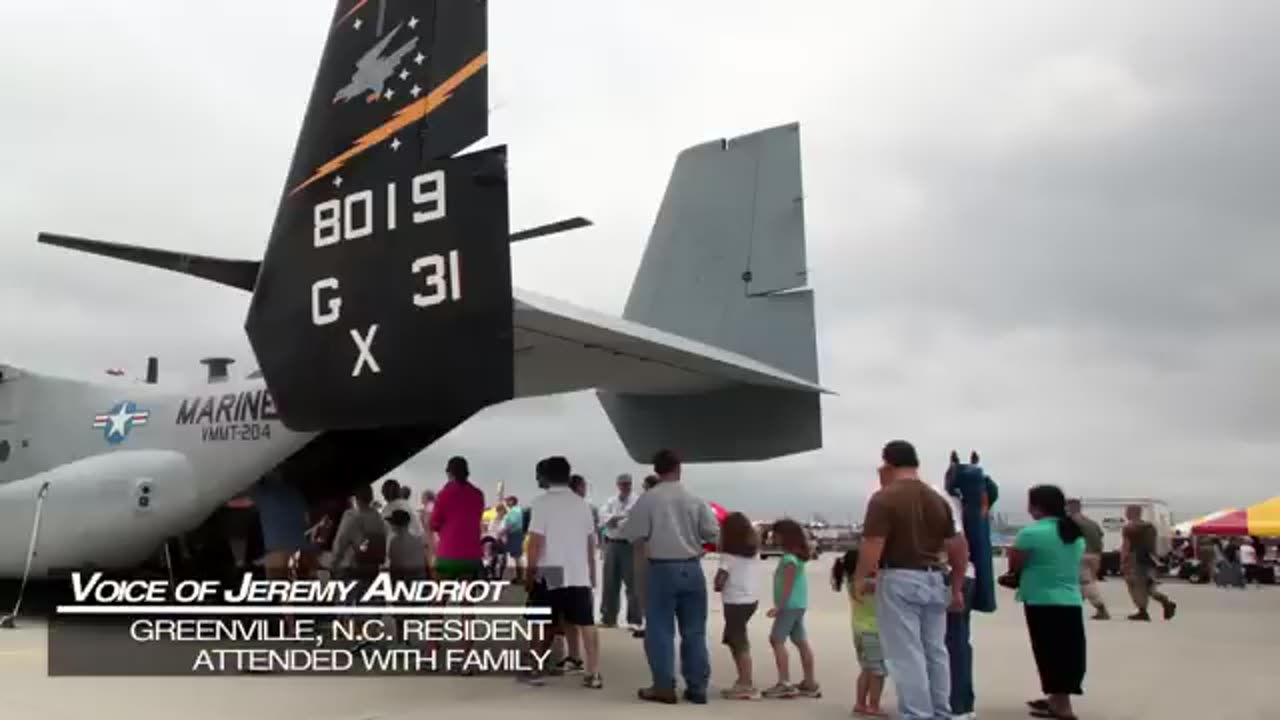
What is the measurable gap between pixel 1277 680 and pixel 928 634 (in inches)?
158

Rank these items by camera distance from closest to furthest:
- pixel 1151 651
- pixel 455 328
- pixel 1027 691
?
pixel 455 328
pixel 1027 691
pixel 1151 651

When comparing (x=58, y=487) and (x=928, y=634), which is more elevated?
(x=58, y=487)

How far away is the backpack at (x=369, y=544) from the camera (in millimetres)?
8219

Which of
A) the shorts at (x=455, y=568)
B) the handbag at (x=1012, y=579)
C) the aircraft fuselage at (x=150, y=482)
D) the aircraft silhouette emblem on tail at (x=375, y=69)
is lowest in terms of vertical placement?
the handbag at (x=1012, y=579)

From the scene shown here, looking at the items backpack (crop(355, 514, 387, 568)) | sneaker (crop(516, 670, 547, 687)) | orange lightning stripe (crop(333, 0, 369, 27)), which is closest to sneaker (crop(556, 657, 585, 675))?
sneaker (crop(516, 670, 547, 687))

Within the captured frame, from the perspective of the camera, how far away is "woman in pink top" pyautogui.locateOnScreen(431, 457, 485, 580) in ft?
23.6

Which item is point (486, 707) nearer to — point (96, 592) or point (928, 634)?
point (928, 634)

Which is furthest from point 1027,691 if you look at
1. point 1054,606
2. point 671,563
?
point 671,563

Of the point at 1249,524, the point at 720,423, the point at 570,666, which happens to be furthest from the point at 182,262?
the point at 1249,524

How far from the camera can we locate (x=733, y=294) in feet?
31.1

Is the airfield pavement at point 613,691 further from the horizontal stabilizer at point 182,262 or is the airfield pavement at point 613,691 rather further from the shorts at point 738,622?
the horizontal stabilizer at point 182,262

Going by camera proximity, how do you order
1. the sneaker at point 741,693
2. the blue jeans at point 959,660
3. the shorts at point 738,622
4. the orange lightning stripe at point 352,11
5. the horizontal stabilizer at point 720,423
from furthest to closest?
the horizontal stabilizer at point 720,423, the shorts at point 738,622, the sneaker at point 741,693, the blue jeans at point 959,660, the orange lightning stripe at point 352,11

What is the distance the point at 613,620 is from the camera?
10375 mm

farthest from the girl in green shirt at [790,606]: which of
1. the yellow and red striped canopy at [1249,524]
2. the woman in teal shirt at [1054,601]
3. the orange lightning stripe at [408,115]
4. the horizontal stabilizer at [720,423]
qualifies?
the yellow and red striped canopy at [1249,524]
